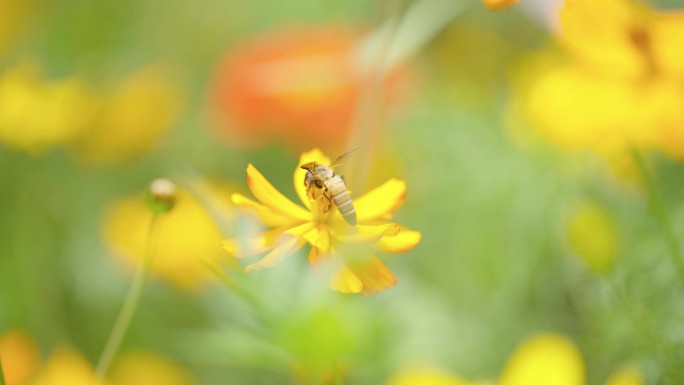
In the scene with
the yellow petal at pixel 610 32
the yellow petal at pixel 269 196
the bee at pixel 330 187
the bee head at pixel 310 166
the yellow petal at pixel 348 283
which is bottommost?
the yellow petal at pixel 348 283

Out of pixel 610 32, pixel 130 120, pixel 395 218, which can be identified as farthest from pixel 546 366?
pixel 130 120

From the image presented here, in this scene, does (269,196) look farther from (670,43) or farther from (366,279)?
(670,43)

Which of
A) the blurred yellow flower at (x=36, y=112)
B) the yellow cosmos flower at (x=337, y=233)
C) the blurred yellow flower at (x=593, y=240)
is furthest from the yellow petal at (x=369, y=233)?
the blurred yellow flower at (x=36, y=112)

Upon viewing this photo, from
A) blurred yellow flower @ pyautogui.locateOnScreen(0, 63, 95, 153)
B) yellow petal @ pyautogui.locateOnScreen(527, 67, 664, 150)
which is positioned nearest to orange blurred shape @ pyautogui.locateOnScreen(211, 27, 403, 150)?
blurred yellow flower @ pyautogui.locateOnScreen(0, 63, 95, 153)

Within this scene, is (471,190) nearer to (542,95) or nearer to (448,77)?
(542,95)

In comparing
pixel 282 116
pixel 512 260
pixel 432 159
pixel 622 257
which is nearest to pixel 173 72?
pixel 282 116

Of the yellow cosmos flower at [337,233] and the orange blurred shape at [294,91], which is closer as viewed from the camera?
the yellow cosmos flower at [337,233]

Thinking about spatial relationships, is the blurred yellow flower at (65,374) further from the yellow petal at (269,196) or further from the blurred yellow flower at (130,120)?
the blurred yellow flower at (130,120)
